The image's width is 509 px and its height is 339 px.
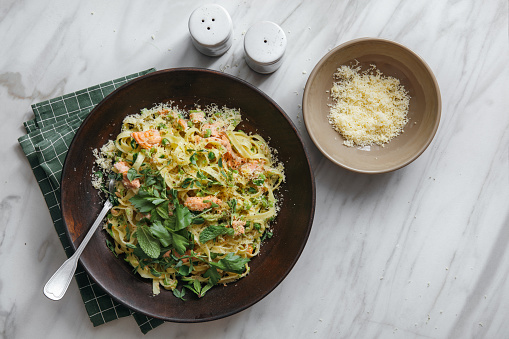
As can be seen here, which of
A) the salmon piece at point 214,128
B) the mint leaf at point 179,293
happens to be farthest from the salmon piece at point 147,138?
the mint leaf at point 179,293

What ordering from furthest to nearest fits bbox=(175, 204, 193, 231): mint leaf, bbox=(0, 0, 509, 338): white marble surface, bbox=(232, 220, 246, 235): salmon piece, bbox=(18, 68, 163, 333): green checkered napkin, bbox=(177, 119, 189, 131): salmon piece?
bbox=(0, 0, 509, 338): white marble surface → bbox=(18, 68, 163, 333): green checkered napkin → bbox=(177, 119, 189, 131): salmon piece → bbox=(232, 220, 246, 235): salmon piece → bbox=(175, 204, 193, 231): mint leaf

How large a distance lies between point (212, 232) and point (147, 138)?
2.30 ft

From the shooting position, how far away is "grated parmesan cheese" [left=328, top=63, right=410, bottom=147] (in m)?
2.64

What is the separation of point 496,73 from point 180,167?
7.67 ft

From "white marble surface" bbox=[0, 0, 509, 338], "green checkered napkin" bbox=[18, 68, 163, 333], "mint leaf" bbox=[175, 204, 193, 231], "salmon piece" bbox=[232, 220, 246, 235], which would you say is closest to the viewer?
"mint leaf" bbox=[175, 204, 193, 231]

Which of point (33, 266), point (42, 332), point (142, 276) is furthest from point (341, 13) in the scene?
point (42, 332)

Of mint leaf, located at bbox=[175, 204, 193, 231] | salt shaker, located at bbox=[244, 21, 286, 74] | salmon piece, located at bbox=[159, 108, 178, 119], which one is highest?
salt shaker, located at bbox=[244, 21, 286, 74]

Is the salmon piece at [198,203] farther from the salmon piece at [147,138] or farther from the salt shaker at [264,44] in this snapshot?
the salt shaker at [264,44]

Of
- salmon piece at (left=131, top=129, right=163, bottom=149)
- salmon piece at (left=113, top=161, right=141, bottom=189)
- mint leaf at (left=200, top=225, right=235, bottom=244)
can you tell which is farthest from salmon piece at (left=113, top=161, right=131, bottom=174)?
mint leaf at (left=200, top=225, right=235, bottom=244)

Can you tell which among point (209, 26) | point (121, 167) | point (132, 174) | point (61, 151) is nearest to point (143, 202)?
point (132, 174)

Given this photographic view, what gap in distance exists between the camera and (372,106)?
104 inches

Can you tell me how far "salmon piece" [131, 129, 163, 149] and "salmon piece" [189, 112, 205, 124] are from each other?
0.80 feet

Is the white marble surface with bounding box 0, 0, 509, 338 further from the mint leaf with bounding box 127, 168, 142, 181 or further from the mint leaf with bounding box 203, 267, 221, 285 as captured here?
the mint leaf with bounding box 127, 168, 142, 181

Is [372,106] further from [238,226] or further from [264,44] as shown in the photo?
[238,226]
